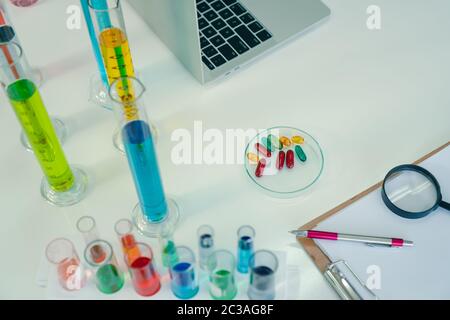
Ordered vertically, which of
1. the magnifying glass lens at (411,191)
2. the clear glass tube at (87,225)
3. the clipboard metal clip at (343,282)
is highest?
the magnifying glass lens at (411,191)

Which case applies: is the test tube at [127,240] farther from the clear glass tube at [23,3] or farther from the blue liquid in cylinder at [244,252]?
the clear glass tube at [23,3]

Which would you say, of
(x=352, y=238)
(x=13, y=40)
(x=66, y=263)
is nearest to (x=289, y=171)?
(x=352, y=238)

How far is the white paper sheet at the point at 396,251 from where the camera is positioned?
30.3 inches

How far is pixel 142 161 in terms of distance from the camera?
2.36ft

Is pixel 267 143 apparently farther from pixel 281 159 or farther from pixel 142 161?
pixel 142 161

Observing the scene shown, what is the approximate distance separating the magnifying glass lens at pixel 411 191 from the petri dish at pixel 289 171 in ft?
0.35

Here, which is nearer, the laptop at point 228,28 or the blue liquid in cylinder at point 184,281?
the blue liquid in cylinder at point 184,281

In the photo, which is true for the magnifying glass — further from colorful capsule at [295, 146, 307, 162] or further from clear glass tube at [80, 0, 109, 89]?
clear glass tube at [80, 0, 109, 89]

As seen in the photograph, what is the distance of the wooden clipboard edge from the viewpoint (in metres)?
0.79

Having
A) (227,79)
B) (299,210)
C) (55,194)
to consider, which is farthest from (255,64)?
(55,194)


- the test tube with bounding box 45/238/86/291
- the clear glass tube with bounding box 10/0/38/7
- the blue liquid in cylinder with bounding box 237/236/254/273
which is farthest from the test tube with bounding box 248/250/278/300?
the clear glass tube with bounding box 10/0/38/7

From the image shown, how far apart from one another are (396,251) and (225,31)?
454 mm

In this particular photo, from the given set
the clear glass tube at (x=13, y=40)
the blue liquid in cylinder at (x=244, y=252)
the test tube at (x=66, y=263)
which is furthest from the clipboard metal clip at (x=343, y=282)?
the clear glass tube at (x=13, y=40)

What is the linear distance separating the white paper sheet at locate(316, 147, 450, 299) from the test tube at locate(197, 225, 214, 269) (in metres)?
0.15
